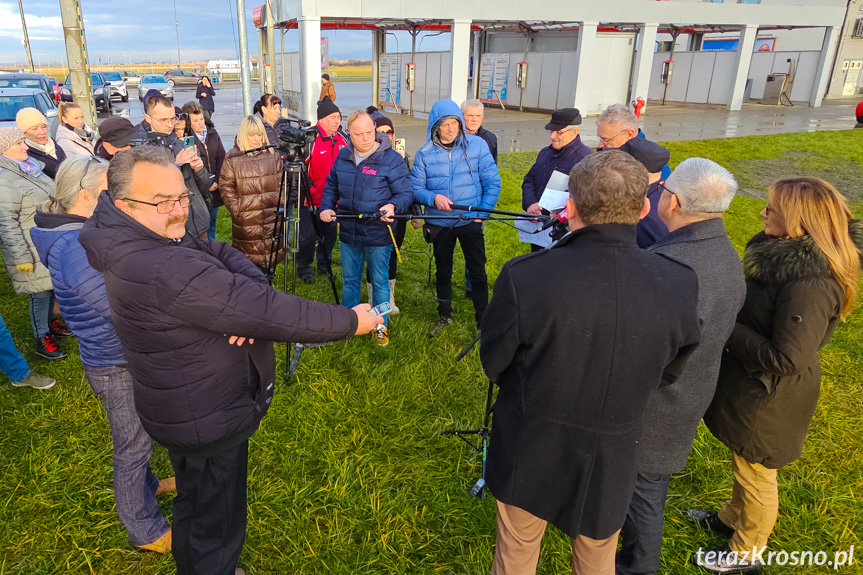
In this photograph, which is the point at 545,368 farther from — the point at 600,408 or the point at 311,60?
the point at 311,60

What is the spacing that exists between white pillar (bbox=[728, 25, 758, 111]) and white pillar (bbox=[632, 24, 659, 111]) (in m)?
4.82

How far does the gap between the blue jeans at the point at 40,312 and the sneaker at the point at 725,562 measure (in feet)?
16.5

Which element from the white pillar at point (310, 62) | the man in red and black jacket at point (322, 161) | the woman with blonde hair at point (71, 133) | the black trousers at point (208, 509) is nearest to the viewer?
the black trousers at point (208, 509)

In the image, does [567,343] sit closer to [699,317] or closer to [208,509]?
[699,317]

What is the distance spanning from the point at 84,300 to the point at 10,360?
87.9 inches

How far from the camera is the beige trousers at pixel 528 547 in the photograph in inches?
79.0

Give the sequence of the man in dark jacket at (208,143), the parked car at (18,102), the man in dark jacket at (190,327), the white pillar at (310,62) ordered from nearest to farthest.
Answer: the man in dark jacket at (190,327) → the man in dark jacket at (208,143) → the parked car at (18,102) → the white pillar at (310,62)

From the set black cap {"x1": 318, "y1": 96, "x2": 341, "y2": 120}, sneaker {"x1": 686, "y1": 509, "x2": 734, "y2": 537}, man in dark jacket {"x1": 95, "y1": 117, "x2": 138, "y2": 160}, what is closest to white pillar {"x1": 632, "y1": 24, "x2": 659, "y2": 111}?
black cap {"x1": 318, "y1": 96, "x2": 341, "y2": 120}

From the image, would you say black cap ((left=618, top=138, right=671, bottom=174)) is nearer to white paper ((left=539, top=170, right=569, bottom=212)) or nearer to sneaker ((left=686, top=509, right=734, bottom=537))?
white paper ((left=539, top=170, right=569, bottom=212))

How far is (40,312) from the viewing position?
14.6ft

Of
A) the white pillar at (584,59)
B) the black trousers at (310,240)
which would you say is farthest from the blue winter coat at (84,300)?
the white pillar at (584,59)

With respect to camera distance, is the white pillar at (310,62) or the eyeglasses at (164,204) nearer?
the eyeglasses at (164,204)

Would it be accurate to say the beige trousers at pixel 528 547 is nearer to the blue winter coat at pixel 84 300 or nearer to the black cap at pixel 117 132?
the blue winter coat at pixel 84 300

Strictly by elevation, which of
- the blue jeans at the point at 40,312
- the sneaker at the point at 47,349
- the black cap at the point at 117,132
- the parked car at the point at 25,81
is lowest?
the sneaker at the point at 47,349
